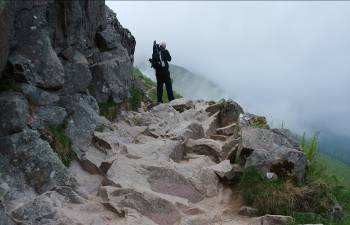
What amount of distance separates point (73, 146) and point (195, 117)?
7.62 m

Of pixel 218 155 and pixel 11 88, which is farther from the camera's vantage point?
pixel 218 155

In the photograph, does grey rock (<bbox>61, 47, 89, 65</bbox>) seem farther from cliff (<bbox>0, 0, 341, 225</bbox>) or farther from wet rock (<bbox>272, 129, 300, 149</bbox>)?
Answer: wet rock (<bbox>272, 129, 300, 149</bbox>)

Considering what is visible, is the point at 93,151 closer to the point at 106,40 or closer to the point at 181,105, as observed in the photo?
the point at 106,40

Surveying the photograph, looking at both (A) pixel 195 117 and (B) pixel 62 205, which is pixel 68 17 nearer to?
(B) pixel 62 205

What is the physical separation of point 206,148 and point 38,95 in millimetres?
5843

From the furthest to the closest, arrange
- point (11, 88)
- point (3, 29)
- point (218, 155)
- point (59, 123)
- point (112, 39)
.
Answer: point (112, 39)
point (218, 155)
point (59, 123)
point (11, 88)
point (3, 29)

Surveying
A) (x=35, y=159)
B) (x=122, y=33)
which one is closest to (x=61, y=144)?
(x=35, y=159)

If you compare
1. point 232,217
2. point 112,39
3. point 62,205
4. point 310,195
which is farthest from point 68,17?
point 310,195

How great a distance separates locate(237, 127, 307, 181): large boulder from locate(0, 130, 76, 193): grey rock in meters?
5.03

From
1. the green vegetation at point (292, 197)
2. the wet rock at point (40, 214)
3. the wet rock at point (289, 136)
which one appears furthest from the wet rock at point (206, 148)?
the wet rock at point (40, 214)

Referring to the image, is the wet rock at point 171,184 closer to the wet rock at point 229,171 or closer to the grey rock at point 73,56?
the wet rock at point 229,171

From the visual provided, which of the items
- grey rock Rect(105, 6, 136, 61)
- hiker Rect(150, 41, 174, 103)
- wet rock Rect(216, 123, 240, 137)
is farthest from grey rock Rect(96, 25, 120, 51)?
wet rock Rect(216, 123, 240, 137)

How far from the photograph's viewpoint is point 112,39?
67.1 feet

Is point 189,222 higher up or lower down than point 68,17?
lower down
